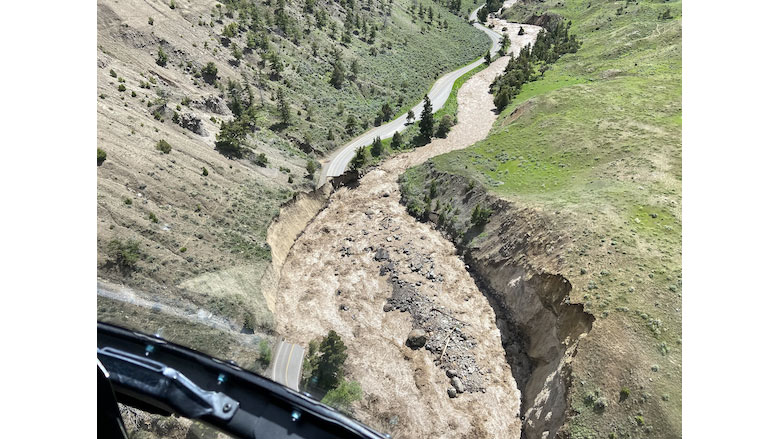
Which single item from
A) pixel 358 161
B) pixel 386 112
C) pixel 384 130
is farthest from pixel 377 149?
pixel 386 112

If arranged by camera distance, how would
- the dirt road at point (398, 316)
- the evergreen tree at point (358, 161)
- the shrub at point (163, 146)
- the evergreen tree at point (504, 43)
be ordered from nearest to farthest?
the dirt road at point (398, 316)
the shrub at point (163, 146)
the evergreen tree at point (358, 161)
the evergreen tree at point (504, 43)

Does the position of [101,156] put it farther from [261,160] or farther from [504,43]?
[504,43]

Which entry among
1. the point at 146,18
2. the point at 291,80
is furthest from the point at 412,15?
the point at 146,18

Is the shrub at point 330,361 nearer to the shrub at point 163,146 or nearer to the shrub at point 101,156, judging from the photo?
the shrub at point 101,156

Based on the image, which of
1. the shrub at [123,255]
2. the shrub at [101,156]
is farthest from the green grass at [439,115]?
the shrub at [123,255]

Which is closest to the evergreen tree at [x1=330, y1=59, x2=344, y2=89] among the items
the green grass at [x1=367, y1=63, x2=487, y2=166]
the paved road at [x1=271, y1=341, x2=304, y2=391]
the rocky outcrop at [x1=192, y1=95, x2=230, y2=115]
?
the green grass at [x1=367, y1=63, x2=487, y2=166]

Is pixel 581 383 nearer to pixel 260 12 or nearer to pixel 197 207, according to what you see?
pixel 197 207
